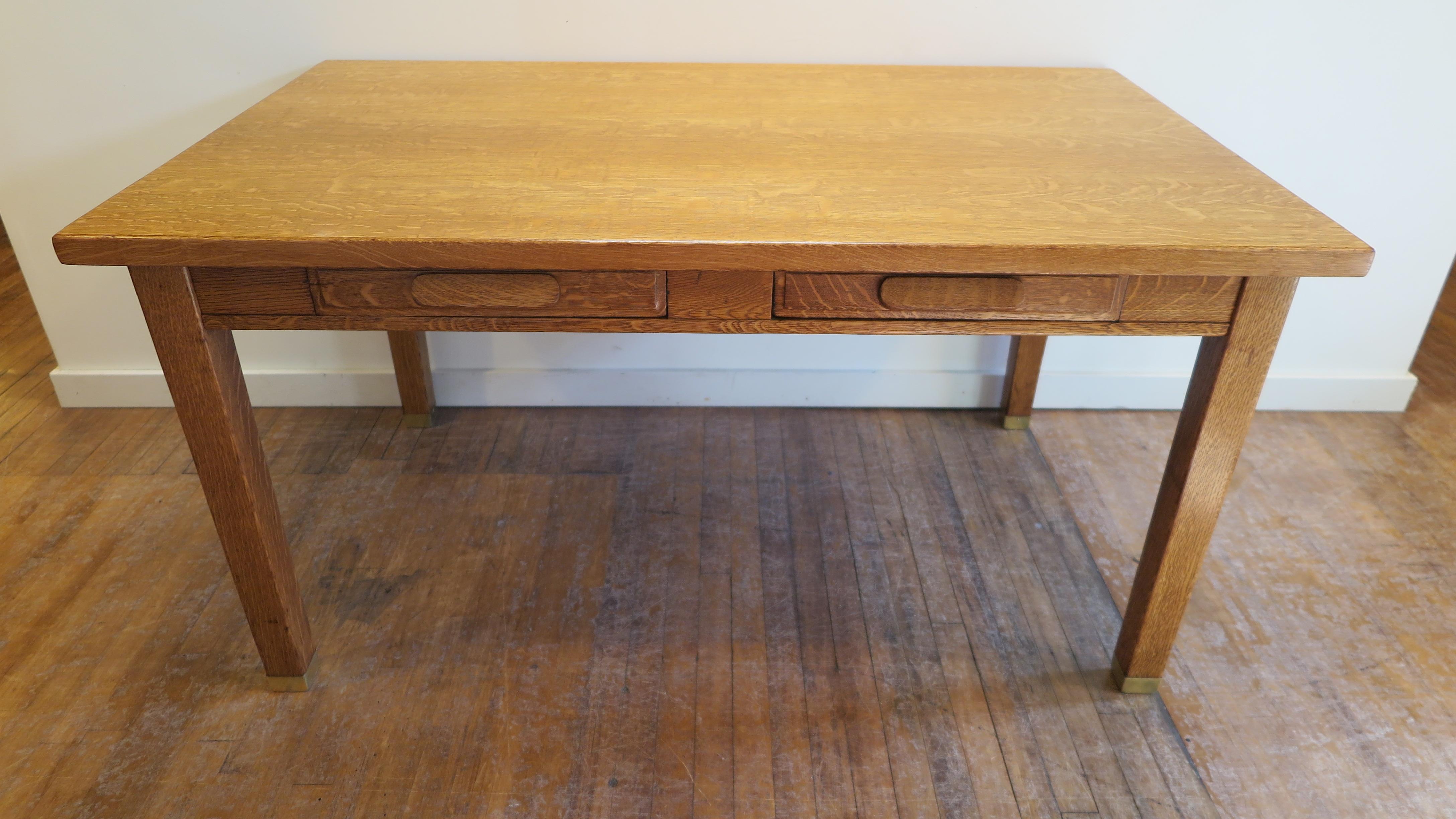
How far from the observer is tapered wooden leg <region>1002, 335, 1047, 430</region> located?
216cm

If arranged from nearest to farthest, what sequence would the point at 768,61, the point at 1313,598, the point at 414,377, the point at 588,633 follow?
the point at 588,633 < the point at 1313,598 < the point at 768,61 < the point at 414,377

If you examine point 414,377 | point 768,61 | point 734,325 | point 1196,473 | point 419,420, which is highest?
point 768,61

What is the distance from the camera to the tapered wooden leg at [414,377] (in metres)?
2.13

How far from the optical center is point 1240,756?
146 centimetres

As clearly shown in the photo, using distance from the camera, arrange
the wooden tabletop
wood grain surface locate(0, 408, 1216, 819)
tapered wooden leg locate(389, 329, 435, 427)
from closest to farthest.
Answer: the wooden tabletop → wood grain surface locate(0, 408, 1216, 819) → tapered wooden leg locate(389, 329, 435, 427)

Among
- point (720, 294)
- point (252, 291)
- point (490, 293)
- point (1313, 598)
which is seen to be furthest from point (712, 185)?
point (1313, 598)

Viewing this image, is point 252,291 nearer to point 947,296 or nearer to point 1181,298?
point 947,296

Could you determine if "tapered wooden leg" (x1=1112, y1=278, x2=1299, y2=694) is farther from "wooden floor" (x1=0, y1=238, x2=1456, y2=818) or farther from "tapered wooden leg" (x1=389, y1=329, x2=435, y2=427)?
"tapered wooden leg" (x1=389, y1=329, x2=435, y2=427)

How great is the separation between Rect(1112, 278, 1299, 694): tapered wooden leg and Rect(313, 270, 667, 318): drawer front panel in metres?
0.77

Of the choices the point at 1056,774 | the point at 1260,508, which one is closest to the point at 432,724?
the point at 1056,774

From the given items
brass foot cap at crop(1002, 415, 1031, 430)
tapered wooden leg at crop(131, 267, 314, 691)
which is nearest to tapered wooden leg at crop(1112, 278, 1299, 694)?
brass foot cap at crop(1002, 415, 1031, 430)

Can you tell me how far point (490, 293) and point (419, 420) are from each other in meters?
1.13

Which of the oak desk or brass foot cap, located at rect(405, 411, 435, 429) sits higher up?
the oak desk

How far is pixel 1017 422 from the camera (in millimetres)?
2254
